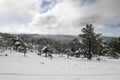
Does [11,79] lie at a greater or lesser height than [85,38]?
lesser

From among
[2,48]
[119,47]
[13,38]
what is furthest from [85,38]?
[119,47]

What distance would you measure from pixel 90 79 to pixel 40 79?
14.7ft

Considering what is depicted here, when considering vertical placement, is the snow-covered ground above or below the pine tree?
below

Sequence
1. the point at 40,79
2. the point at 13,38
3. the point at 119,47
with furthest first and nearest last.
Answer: the point at 119,47
the point at 13,38
the point at 40,79

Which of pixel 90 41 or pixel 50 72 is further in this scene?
pixel 90 41

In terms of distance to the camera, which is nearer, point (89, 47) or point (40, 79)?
point (40, 79)

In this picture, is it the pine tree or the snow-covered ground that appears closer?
the snow-covered ground

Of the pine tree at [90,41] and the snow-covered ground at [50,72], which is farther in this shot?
the pine tree at [90,41]

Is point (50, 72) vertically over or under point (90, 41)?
under

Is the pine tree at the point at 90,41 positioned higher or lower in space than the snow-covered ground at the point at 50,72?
higher

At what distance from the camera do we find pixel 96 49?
1395 inches

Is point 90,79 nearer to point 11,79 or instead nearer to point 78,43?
point 11,79

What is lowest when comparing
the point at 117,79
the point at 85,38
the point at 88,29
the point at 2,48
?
the point at 117,79

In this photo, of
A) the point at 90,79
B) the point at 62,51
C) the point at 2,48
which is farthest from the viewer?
the point at 62,51
